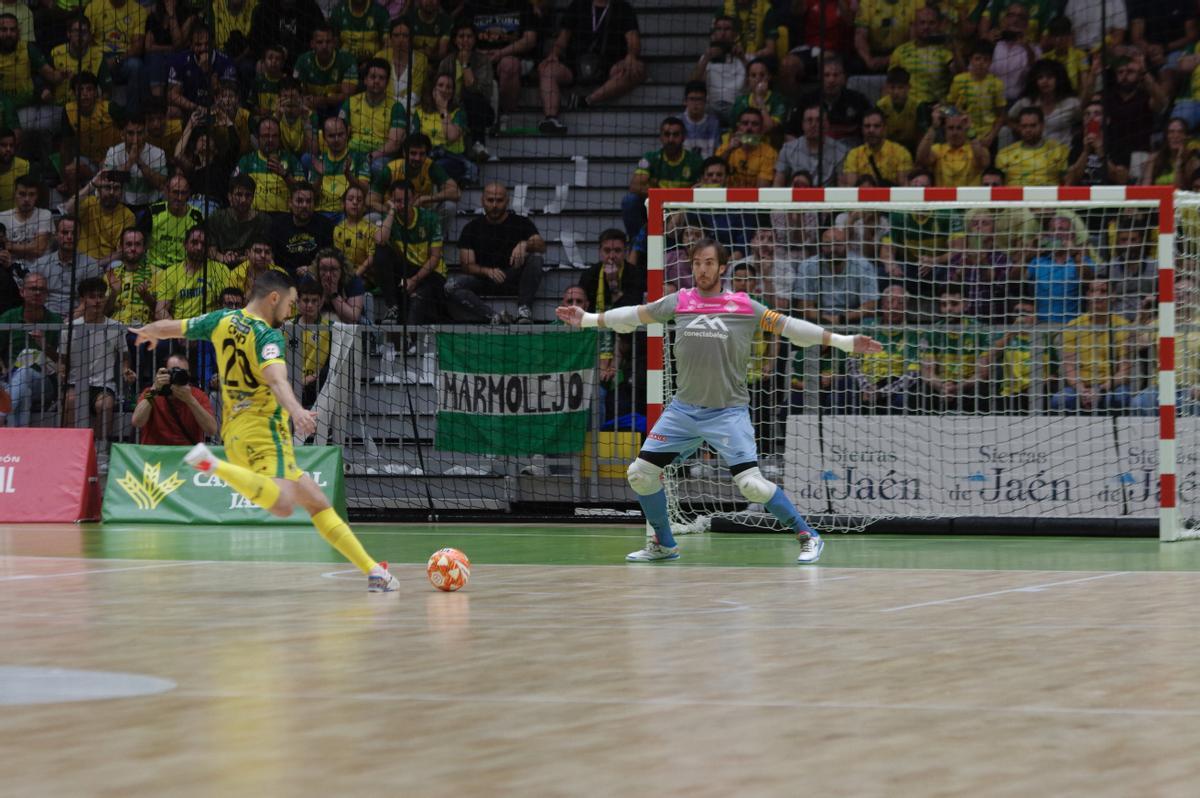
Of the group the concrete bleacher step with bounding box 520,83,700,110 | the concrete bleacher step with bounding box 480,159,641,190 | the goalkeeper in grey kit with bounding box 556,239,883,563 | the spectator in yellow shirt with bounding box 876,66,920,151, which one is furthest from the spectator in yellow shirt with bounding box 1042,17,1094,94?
the goalkeeper in grey kit with bounding box 556,239,883,563

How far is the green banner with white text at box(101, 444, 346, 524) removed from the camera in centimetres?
1634

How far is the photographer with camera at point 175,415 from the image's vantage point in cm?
1653

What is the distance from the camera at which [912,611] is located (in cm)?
834

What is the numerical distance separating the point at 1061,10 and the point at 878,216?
4363 millimetres

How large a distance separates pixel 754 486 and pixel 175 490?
7.57 meters

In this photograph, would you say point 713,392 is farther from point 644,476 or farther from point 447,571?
point 447,571

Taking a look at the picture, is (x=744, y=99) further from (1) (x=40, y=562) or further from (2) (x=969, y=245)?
(1) (x=40, y=562)

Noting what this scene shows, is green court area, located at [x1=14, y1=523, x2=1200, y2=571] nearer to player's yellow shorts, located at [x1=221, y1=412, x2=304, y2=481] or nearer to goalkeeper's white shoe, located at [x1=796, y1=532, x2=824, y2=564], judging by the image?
goalkeeper's white shoe, located at [x1=796, y1=532, x2=824, y2=564]

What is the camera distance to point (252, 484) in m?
9.57

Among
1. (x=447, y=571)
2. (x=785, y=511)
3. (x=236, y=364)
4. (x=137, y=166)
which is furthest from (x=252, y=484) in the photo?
(x=137, y=166)

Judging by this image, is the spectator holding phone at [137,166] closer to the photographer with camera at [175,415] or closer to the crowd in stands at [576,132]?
the crowd in stands at [576,132]

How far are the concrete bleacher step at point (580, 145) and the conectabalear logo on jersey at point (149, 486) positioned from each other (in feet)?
21.9

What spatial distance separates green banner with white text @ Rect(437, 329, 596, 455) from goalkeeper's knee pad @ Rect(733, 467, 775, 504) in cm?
496

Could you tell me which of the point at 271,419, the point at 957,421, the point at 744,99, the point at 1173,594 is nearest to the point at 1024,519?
the point at 957,421
